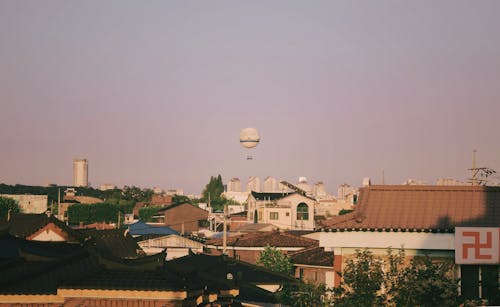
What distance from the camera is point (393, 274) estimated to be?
80.5 feet

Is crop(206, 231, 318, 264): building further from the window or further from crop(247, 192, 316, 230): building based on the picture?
the window

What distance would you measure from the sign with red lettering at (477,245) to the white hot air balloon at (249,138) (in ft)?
404

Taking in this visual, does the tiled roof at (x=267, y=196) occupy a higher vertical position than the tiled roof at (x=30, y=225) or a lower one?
higher

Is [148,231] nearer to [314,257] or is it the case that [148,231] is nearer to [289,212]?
[314,257]

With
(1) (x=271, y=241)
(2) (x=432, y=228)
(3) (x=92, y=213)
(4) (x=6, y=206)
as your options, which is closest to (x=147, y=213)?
(3) (x=92, y=213)

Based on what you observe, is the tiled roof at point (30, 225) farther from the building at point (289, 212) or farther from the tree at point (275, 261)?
the building at point (289, 212)

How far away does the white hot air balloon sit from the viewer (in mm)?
152750

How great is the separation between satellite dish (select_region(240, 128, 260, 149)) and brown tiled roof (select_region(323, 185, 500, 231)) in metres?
119

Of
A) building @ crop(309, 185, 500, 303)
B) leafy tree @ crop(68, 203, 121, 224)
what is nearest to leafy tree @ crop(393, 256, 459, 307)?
building @ crop(309, 185, 500, 303)

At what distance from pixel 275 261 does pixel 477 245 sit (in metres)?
43.0

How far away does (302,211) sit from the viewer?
14888 cm

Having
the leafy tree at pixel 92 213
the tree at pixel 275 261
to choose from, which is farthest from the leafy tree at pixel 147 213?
the tree at pixel 275 261

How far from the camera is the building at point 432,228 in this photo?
96.5ft

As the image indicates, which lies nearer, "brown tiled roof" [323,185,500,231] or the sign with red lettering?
the sign with red lettering
